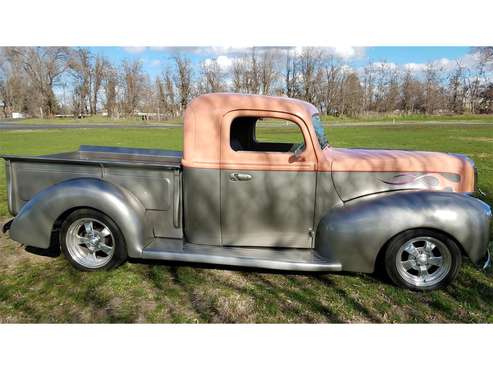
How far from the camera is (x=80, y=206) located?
3582 millimetres

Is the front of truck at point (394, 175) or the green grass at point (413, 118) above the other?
the green grass at point (413, 118)

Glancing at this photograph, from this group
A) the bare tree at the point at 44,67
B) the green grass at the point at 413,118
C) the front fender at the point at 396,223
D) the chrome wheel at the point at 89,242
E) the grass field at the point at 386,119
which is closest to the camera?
the front fender at the point at 396,223

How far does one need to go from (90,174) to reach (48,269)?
126 cm

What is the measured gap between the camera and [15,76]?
4919cm

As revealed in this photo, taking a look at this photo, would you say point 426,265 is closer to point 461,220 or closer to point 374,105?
point 461,220

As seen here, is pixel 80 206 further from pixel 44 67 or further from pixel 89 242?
pixel 44 67

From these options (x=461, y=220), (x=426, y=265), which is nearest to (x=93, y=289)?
(x=426, y=265)

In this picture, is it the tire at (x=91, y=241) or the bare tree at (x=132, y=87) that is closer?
the tire at (x=91, y=241)

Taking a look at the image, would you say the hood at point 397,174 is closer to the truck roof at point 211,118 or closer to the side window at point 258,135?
the side window at point 258,135

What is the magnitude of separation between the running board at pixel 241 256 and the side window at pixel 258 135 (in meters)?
1.16

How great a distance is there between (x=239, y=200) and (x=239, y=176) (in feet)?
0.91

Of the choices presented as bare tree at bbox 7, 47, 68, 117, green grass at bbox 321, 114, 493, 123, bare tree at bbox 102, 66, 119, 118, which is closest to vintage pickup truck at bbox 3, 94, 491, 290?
green grass at bbox 321, 114, 493, 123

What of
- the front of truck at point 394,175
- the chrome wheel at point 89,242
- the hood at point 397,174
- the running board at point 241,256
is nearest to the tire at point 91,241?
the chrome wheel at point 89,242

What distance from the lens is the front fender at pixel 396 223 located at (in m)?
3.20
